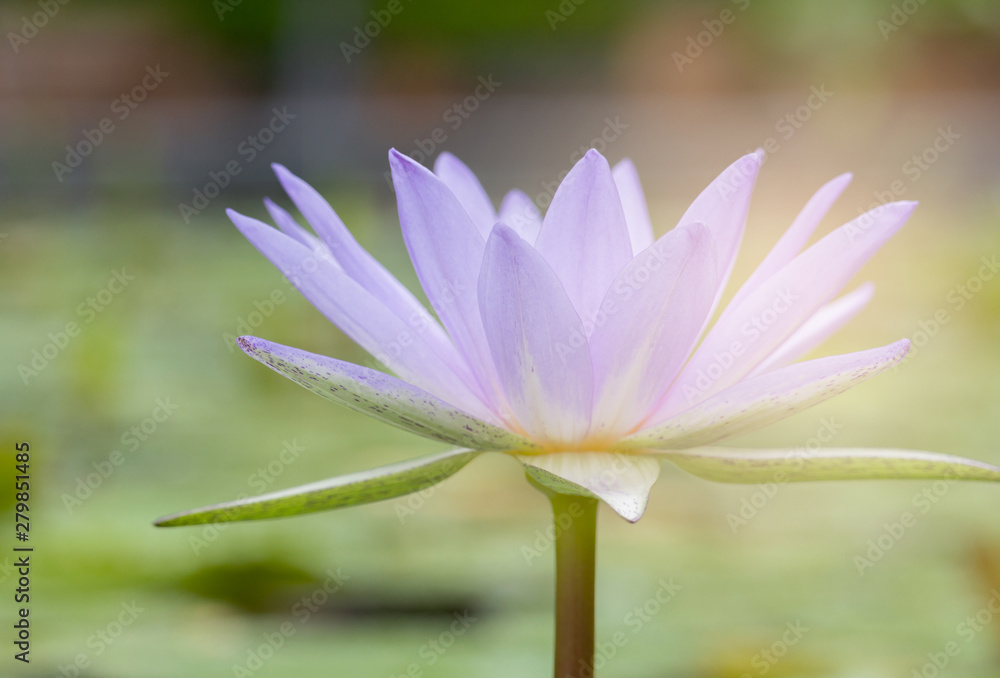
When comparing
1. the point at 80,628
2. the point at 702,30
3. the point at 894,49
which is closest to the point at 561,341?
the point at 80,628

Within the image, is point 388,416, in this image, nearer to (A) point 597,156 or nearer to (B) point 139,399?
(A) point 597,156

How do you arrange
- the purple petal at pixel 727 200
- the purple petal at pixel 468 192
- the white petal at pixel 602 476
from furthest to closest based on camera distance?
the purple petal at pixel 468 192
the purple petal at pixel 727 200
the white petal at pixel 602 476

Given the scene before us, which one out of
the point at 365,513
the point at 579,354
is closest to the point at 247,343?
the point at 579,354

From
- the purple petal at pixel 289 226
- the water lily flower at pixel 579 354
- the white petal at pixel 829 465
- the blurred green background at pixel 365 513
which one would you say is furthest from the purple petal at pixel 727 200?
the blurred green background at pixel 365 513

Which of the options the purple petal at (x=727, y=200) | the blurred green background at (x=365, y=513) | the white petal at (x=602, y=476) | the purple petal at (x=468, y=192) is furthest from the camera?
the blurred green background at (x=365, y=513)

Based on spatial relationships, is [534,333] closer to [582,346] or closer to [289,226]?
[582,346]

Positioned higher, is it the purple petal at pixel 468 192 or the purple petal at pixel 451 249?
the purple petal at pixel 468 192

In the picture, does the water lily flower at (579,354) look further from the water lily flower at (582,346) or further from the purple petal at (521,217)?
the purple petal at (521,217)
